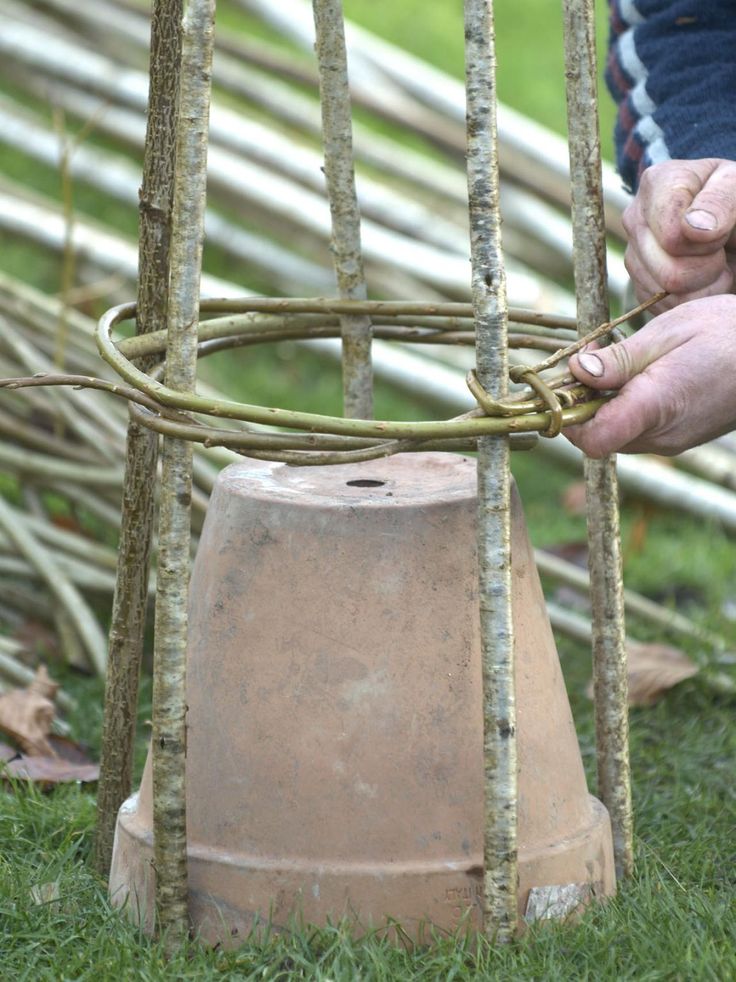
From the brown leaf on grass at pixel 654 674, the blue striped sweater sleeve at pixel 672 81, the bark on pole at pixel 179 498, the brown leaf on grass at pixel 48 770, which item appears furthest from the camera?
the brown leaf on grass at pixel 654 674

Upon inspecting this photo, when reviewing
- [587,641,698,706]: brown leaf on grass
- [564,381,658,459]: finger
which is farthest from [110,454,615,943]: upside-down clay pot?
[587,641,698,706]: brown leaf on grass

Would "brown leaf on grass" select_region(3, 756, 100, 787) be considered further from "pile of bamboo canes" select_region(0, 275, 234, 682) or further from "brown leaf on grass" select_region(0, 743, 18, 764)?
"pile of bamboo canes" select_region(0, 275, 234, 682)

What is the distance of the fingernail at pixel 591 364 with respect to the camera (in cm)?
130

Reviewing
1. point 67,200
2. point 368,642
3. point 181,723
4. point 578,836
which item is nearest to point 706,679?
point 578,836

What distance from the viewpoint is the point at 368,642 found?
1.33 meters

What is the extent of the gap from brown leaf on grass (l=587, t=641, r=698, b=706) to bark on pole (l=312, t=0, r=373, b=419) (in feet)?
2.57

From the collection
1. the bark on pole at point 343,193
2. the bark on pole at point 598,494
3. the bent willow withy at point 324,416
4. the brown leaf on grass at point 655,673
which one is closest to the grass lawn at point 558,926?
the brown leaf on grass at point 655,673

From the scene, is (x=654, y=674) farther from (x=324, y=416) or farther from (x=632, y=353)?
(x=324, y=416)

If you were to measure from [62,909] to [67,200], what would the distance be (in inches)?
52.2

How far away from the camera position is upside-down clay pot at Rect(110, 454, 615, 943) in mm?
1317

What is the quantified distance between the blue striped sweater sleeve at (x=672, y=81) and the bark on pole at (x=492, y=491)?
45 cm

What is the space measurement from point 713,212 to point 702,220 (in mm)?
22

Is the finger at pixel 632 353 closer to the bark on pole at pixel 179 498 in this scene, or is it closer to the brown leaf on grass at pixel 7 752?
the bark on pole at pixel 179 498

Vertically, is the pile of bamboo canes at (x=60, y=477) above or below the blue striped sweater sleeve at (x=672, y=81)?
below
